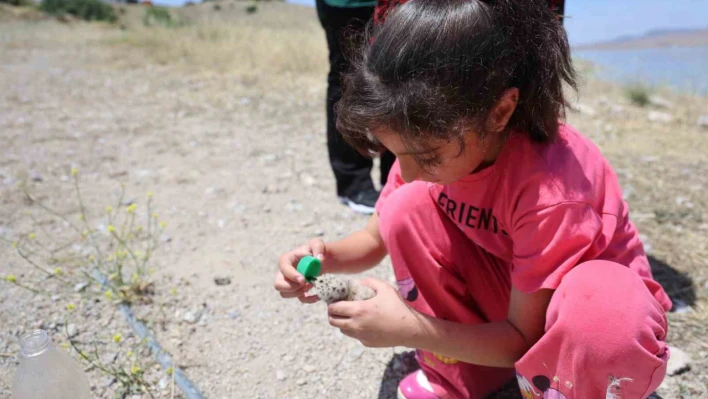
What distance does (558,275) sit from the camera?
1.04m

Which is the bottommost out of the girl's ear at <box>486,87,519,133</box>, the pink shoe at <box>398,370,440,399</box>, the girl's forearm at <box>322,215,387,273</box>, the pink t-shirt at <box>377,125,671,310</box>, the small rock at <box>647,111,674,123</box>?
the pink shoe at <box>398,370,440,399</box>

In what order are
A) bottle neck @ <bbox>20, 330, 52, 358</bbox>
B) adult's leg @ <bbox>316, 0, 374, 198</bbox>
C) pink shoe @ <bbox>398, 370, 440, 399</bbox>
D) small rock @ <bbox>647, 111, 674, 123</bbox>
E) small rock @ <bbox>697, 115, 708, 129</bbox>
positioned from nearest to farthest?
bottle neck @ <bbox>20, 330, 52, 358</bbox> < pink shoe @ <bbox>398, 370, 440, 399</bbox> < adult's leg @ <bbox>316, 0, 374, 198</bbox> < small rock @ <bbox>697, 115, 708, 129</bbox> < small rock @ <bbox>647, 111, 674, 123</bbox>

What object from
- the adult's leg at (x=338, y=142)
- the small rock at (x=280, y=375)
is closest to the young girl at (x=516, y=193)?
the small rock at (x=280, y=375)

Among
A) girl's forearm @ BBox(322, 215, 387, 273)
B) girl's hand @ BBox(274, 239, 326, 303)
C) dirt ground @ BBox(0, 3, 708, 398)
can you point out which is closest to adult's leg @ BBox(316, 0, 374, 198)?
dirt ground @ BBox(0, 3, 708, 398)

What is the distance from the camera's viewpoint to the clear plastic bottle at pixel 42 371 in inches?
45.0

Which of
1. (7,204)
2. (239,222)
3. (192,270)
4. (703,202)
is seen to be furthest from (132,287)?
(703,202)

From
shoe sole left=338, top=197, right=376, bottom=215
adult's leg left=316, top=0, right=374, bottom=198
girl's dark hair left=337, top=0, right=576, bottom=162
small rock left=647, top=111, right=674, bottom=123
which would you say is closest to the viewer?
girl's dark hair left=337, top=0, right=576, bottom=162

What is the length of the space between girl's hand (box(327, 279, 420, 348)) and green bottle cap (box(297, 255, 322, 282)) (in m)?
0.11

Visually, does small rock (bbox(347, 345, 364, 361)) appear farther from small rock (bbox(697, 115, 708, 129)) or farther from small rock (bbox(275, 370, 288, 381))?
small rock (bbox(697, 115, 708, 129))

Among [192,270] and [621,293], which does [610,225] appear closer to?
[621,293]

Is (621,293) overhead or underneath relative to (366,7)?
underneath

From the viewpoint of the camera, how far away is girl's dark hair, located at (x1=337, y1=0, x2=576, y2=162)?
3.20 ft

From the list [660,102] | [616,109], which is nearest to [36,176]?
[616,109]

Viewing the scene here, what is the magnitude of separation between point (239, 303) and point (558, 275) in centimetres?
120
